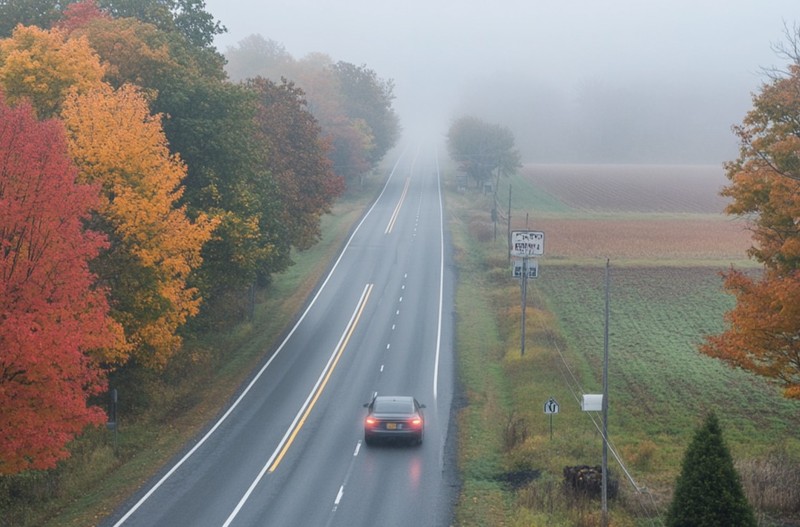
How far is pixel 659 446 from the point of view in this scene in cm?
3011

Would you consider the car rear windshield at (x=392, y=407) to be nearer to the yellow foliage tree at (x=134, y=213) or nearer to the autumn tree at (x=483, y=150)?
the yellow foliage tree at (x=134, y=213)

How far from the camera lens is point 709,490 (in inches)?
792

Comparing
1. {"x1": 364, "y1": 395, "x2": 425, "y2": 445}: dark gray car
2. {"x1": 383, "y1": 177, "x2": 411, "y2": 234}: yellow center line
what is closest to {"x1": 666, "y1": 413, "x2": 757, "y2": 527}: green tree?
{"x1": 364, "y1": 395, "x2": 425, "y2": 445}: dark gray car

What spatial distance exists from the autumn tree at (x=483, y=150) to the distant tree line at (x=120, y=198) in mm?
58464

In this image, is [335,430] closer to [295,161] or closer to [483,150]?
[295,161]

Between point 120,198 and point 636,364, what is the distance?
23.6 meters

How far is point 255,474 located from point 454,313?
25.8 metres

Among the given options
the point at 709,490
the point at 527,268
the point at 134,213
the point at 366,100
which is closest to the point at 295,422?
the point at 134,213

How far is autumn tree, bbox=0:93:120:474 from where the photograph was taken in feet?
71.6

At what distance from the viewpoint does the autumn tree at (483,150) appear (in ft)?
383

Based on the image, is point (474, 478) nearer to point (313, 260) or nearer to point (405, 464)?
point (405, 464)

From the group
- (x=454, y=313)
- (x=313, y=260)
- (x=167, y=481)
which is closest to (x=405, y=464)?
(x=167, y=481)

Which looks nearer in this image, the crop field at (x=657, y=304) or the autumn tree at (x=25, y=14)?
the crop field at (x=657, y=304)

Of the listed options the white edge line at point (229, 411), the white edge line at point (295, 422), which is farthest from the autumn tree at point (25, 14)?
the white edge line at point (295, 422)
